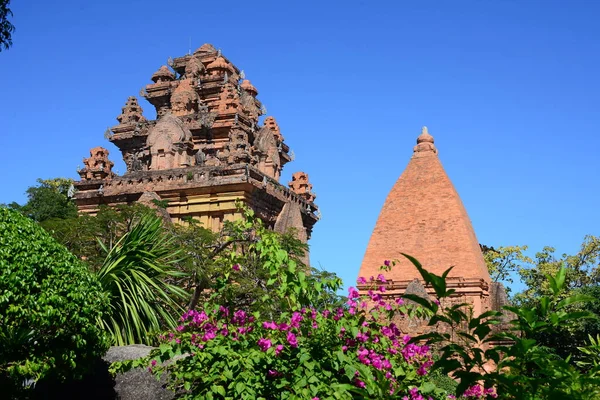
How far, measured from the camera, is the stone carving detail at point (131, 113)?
3412 centimetres

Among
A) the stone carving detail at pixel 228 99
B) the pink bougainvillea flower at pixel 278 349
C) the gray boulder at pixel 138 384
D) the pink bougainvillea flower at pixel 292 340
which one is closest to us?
the pink bougainvillea flower at pixel 278 349

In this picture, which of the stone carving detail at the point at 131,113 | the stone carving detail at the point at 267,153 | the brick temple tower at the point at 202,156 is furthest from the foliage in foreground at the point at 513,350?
the stone carving detail at the point at 131,113

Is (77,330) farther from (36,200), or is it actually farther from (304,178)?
(36,200)

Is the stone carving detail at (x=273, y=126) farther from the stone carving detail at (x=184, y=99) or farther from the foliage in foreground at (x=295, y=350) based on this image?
the foliage in foreground at (x=295, y=350)

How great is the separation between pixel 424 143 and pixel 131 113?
2063 cm

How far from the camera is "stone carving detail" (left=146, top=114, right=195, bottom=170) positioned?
92.3 ft

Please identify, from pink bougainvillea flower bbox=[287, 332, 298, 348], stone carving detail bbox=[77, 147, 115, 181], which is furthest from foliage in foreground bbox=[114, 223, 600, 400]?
stone carving detail bbox=[77, 147, 115, 181]

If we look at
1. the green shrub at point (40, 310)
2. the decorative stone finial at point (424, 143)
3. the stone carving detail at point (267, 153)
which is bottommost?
the green shrub at point (40, 310)

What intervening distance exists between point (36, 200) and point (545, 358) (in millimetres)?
36453

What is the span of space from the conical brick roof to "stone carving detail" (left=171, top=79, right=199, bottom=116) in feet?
52.9

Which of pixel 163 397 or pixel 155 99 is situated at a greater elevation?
pixel 155 99

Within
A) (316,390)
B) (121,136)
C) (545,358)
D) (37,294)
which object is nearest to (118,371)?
(37,294)

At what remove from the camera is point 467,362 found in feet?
15.5

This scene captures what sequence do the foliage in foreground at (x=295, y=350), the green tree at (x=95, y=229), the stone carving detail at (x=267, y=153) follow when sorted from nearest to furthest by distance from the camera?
the foliage in foreground at (x=295, y=350)
the green tree at (x=95, y=229)
the stone carving detail at (x=267, y=153)
